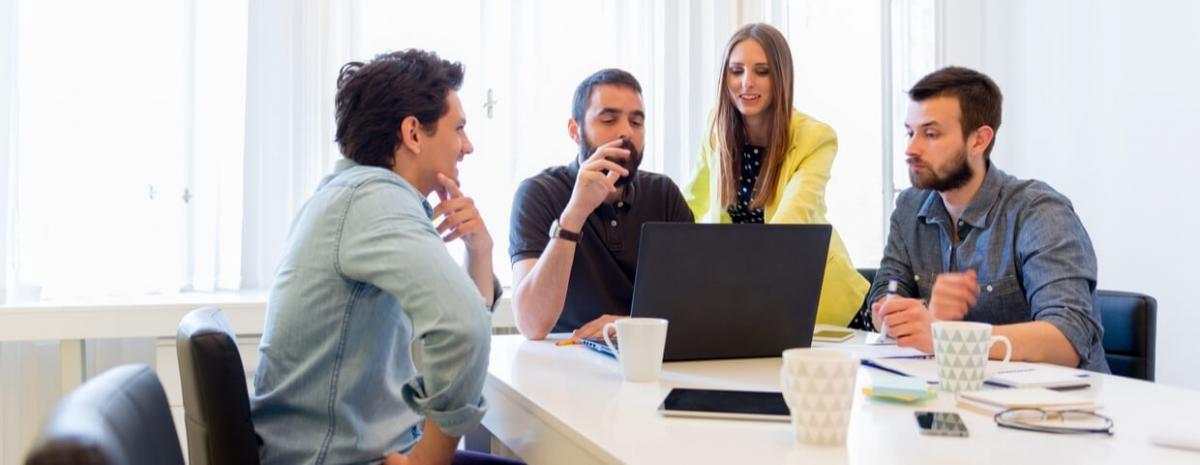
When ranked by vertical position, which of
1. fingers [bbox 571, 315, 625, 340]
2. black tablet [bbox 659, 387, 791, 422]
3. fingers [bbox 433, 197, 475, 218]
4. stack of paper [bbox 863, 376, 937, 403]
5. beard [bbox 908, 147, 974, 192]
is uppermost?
beard [bbox 908, 147, 974, 192]

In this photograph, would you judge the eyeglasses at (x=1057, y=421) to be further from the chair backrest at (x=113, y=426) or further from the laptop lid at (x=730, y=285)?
the chair backrest at (x=113, y=426)

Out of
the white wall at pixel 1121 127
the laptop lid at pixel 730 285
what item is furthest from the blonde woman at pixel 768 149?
the white wall at pixel 1121 127

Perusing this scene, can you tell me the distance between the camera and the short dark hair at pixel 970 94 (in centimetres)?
204

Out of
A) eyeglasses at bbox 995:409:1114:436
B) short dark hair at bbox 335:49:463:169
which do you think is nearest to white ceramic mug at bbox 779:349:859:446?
A: eyeglasses at bbox 995:409:1114:436

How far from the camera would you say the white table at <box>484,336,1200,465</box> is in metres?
0.96

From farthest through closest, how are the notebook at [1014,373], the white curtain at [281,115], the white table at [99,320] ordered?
the white curtain at [281,115] → the white table at [99,320] → the notebook at [1014,373]

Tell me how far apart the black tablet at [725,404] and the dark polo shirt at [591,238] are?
2.99ft

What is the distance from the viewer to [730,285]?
1519 mm

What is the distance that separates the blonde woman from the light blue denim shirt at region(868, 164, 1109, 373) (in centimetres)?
14

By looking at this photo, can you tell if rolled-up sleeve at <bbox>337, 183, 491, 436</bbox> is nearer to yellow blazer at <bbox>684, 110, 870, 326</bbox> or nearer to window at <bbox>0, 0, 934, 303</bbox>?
yellow blazer at <bbox>684, 110, 870, 326</bbox>

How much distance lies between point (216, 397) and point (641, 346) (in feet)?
1.84

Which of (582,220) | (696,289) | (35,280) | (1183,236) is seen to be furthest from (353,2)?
(1183,236)

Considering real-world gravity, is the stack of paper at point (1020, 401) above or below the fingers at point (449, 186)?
below

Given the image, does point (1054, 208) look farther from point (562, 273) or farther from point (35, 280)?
point (35, 280)
